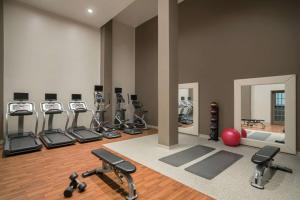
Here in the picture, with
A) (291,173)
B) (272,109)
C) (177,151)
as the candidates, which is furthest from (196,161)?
(272,109)

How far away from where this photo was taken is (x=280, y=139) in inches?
155

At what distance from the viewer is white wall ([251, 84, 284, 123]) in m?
4.32

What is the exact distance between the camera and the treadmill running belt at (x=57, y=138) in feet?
14.3

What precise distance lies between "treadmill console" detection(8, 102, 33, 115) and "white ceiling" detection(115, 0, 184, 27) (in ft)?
16.6

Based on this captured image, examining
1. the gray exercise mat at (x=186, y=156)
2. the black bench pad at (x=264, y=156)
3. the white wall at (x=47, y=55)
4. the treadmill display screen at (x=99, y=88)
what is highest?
the white wall at (x=47, y=55)

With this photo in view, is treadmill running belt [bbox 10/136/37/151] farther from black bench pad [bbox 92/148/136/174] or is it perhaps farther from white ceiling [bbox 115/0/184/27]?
white ceiling [bbox 115/0/184/27]

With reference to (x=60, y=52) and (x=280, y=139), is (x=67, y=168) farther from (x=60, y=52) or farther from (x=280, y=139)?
(x=280, y=139)

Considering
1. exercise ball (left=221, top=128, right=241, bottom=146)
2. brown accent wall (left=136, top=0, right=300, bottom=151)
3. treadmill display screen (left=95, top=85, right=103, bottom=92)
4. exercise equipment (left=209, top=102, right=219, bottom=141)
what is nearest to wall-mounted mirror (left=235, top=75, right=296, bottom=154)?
brown accent wall (left=136, top=0, right=300, bottom=151)

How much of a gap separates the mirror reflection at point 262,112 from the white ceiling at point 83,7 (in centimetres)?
459

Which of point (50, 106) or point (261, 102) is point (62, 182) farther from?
point (261, 102)

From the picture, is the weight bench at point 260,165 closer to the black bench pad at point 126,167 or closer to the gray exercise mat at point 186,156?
the gray exercise mat at point 186,156

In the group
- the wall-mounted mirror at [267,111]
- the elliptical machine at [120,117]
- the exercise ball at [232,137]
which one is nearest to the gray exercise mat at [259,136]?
the wall-mounted mirror at [267,111]

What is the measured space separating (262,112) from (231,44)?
2.24m

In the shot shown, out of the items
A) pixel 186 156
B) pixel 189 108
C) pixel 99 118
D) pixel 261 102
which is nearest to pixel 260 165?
pixel 186 156
